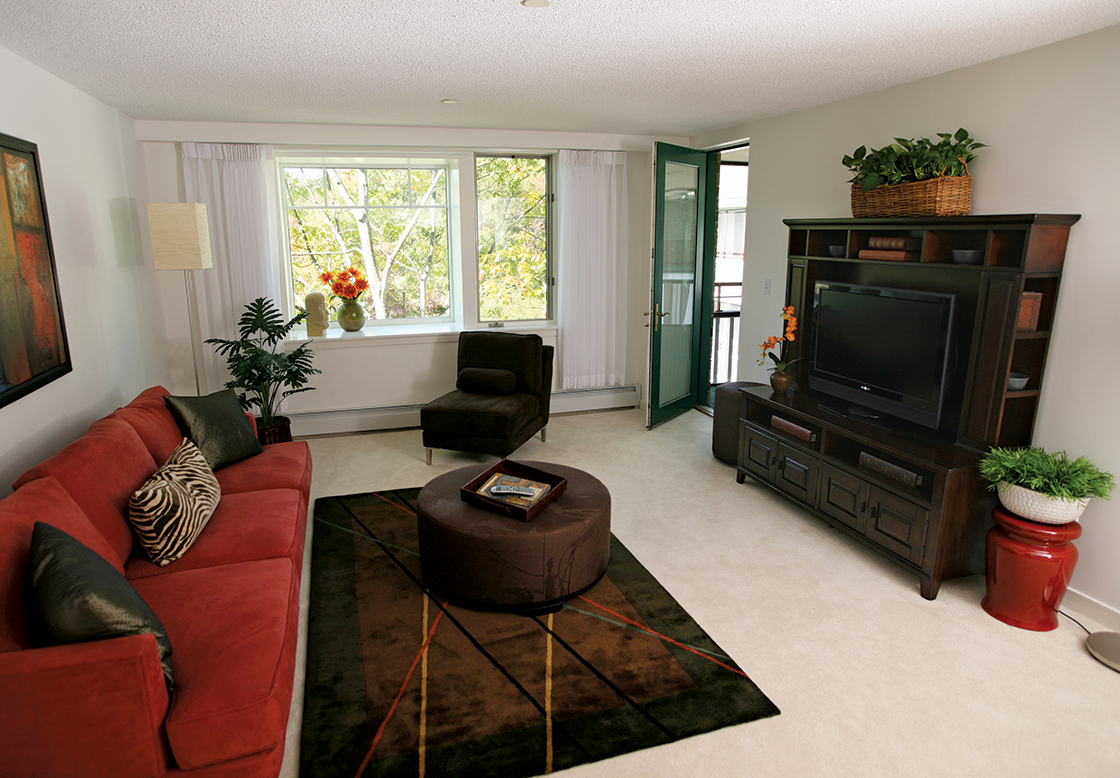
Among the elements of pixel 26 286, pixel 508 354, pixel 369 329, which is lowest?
pixel 508 354

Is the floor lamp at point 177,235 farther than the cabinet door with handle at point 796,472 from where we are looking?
Yes

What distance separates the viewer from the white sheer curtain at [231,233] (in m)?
5.16

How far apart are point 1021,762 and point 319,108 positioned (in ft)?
16.1

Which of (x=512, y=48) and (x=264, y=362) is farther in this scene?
(x=264, y=362)

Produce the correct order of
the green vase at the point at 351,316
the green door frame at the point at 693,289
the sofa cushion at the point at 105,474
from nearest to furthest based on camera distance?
the sofa cushion at the point at 105,474
the green door frame at the point at 693,289
the green vase at the point at 351,316

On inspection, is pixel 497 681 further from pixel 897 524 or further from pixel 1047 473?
pixel 1047 473

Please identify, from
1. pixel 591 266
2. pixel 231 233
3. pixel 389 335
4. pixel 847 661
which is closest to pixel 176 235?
pixel 231 233

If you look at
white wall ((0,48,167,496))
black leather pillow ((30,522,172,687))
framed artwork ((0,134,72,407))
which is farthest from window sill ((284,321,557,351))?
black leather pillow ((30,522,172,687))

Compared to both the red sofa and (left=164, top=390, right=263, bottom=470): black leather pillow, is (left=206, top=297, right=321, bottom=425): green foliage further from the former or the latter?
the red sofa

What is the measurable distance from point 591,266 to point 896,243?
114 inches

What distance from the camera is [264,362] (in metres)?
4.81

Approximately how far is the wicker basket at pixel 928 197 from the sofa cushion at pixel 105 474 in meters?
3.73

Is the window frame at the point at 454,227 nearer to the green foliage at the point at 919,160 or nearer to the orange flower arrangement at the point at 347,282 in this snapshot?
the orange flower arrangement at the point at 347,282

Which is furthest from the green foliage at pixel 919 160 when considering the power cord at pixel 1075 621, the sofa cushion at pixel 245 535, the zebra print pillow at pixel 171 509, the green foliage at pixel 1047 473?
the zebra print pillow at pixel 171 509
